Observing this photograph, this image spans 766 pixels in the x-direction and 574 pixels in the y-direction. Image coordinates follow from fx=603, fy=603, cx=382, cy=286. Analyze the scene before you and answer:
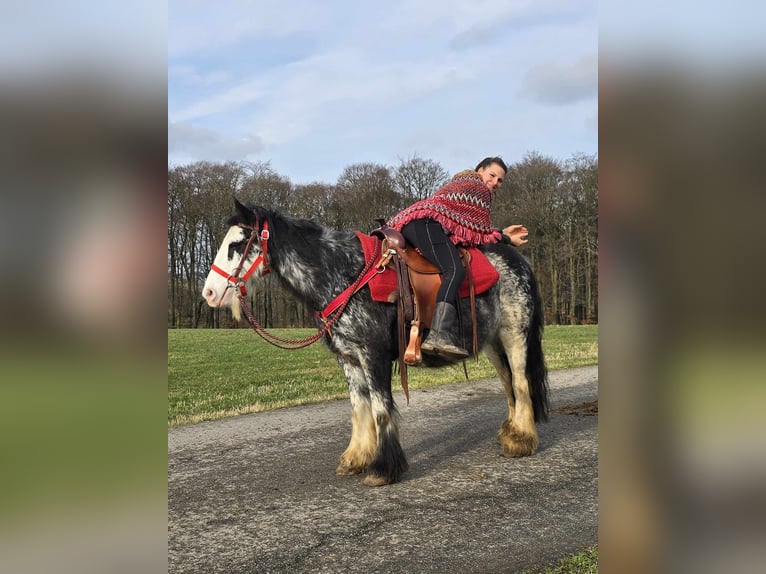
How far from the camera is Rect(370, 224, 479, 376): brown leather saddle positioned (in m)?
5.18

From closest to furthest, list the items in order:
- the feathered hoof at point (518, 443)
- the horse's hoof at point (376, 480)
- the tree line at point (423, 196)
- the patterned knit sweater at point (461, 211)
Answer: the horse's hoof at point (376, 480) < the patterned knit sweater at point (461, 211) < the feathered hoof at point (518, 443) < the tree line at point (423, 196)

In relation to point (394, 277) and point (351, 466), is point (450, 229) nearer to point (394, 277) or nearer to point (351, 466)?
point (394, 277)

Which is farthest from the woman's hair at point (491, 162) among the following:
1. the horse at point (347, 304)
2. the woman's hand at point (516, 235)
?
the horse at point (347, 304)

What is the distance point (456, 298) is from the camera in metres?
5.32

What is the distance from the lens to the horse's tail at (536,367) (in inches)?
249

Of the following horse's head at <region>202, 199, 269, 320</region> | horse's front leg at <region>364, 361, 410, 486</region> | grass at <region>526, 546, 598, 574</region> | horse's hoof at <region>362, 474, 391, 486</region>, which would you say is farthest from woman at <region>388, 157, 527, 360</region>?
grass at <region>526, 546, 598, 574</region>

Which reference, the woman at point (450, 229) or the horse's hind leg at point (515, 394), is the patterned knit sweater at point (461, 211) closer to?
the woman at point (450, 229)

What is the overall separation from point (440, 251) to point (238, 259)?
177 cm

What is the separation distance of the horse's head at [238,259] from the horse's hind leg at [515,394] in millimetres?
2653
